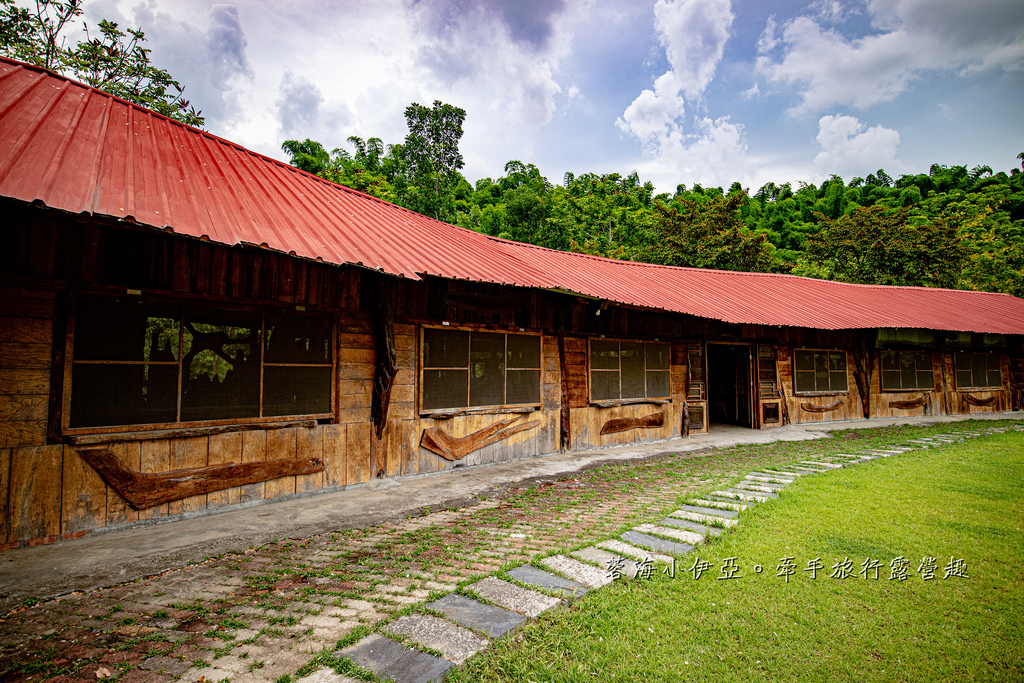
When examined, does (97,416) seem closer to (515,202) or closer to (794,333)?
(794,333)

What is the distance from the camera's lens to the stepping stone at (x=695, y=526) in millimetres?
4337

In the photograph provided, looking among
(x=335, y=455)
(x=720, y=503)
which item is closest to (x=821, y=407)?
(x=720, y=503)

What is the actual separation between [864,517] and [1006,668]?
256cm

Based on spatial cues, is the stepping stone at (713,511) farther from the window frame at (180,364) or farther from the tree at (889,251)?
the tree at (889,251)

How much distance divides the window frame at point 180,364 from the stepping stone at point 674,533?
4.15 metres

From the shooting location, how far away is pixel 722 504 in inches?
208

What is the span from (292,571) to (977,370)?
71.3 ft

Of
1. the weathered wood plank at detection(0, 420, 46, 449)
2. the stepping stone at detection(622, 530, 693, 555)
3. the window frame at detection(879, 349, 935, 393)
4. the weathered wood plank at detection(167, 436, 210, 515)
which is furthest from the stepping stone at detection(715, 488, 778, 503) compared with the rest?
the window frame at detection(879, 349, 935, 393)

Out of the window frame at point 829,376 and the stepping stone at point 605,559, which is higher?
the window frame at point 829,376

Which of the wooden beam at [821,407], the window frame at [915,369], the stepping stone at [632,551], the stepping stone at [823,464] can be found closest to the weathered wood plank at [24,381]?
the stepping stone at [632,551]

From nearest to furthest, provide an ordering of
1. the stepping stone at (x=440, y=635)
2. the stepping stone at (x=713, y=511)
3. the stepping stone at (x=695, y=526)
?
the stepping stone at (x=440, y=635) < the stepping stone at (x=695, y=526) < the stepping stone at (x=713, y=511)

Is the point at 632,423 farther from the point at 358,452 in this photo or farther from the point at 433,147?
the point at 433,147

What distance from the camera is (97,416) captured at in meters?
4.59

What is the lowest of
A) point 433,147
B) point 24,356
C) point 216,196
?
point 24,356
